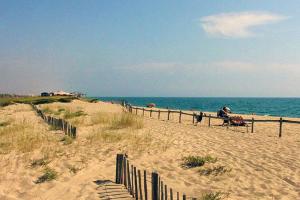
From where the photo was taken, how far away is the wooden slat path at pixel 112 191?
7.45m

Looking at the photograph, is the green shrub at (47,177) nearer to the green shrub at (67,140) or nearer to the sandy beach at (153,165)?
the sandy beach at (153,165)

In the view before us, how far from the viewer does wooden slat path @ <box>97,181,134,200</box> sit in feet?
24.4

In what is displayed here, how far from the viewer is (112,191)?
25.8ft

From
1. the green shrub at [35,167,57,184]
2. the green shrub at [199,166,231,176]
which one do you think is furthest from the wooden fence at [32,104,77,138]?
the green shrub at [199,166,231,176]

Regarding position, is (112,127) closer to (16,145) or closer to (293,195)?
(16,145)

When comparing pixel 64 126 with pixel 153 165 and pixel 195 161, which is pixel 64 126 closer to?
pixel 153 165

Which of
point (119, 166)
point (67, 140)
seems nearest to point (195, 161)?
point (119, 166)

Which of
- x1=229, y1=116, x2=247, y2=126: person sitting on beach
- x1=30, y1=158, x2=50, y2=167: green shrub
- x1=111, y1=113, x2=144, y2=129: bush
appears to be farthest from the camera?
x1=229, y1=116, x2=247, y2=126: person sitting on beach

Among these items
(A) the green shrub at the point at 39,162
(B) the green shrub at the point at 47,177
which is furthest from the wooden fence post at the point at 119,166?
(A) the green shrub at the point at 39,162

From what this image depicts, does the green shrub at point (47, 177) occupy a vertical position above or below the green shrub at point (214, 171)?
below

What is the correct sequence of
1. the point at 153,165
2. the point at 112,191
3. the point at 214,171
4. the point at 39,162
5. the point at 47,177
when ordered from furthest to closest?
the point at 153,165
the point at 39,162
the point at 214,171
the point at 47,177
the point at 112,191

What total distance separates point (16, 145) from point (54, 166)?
3.03 metres

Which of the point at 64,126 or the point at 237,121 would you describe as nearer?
the point at 64,126

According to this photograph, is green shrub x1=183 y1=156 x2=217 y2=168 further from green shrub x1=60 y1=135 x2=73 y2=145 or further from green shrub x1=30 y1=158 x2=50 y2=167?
green shrub x1=60 y1=135 x2=73 y2=145
